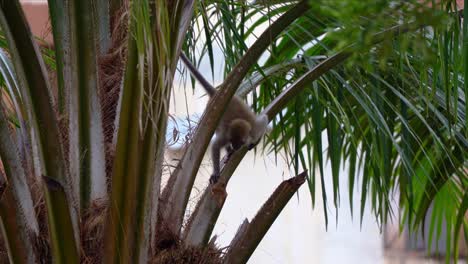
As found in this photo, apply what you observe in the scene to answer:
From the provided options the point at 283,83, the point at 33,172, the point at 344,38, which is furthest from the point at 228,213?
the point at 344,38

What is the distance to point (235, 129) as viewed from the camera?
409 centimetres

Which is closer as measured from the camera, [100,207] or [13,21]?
[13,21]

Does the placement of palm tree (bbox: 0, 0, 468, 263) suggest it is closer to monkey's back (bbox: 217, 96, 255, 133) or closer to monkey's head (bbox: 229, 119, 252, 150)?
monkey's head (bbox: 229, 119, 252, 150)

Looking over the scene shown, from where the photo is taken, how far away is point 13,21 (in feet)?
7.27

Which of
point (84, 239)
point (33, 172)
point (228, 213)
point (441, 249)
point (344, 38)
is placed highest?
point (344, 38)

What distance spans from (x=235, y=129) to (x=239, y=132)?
0.13ft

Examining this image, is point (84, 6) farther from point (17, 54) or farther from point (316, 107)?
point (316, 107)

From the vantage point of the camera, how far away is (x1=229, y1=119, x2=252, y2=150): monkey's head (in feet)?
13.1

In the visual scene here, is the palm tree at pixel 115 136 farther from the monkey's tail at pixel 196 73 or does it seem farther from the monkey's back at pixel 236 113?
the monkey's back at pixel 236 113

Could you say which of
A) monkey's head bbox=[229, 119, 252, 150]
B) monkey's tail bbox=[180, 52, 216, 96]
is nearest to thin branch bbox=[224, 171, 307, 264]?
monkey's tail bbox=[180, 52, 216, 96]

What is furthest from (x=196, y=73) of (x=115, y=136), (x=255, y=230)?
(x=255, y=230)

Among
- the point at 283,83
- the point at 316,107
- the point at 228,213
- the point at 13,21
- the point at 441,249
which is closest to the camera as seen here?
the point at 13,21

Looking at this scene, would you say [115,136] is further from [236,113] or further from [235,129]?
[236,113]

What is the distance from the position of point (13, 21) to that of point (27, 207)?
536 mm
